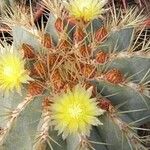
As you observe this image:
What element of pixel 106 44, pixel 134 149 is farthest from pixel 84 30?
pixel 134 149

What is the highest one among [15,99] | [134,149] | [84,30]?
[84,30]

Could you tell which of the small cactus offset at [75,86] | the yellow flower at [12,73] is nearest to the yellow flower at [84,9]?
the small cactus offset at [75,86]

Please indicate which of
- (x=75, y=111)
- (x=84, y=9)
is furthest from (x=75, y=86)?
(x=84, y=9)

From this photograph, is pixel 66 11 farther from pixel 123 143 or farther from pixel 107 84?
pixel 123 143

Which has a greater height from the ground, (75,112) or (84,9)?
(84,9)

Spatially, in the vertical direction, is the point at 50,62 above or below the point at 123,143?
above

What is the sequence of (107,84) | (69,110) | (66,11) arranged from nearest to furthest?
(69,110) → (107,84) → (66,11)

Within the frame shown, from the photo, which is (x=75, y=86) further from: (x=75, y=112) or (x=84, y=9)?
(x=84, y=9)

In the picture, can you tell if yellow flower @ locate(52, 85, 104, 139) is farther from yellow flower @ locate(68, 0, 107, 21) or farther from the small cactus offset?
yellow flower @ locate(68, 0, 107, 21)
